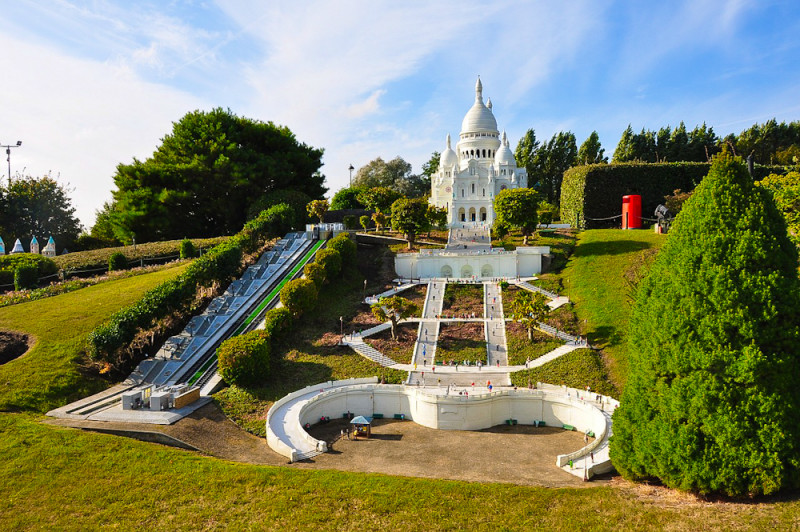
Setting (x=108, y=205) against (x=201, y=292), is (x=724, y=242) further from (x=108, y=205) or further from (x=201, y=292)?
(x=108, y=205)

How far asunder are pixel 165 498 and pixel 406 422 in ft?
50.0

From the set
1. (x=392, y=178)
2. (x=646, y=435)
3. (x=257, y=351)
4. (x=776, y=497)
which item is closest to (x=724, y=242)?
(x=646, y=435)

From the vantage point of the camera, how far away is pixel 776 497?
14.5 meters

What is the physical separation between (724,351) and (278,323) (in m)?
29.1

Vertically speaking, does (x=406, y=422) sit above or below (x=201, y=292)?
below

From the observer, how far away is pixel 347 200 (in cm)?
8794

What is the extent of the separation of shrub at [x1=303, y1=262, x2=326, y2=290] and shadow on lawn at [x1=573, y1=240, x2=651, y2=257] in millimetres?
25170

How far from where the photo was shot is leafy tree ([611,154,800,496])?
1432cm

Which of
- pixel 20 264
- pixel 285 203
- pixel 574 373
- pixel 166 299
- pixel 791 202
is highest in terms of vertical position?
pixel 285 203

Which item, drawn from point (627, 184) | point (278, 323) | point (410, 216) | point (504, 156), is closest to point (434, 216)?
point (410, 216)

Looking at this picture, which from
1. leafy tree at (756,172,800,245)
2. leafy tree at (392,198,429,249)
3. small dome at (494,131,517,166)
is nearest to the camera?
leafy tree at (756,172,800,245)

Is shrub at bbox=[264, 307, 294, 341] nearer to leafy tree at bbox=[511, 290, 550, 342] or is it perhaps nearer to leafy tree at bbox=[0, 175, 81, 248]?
leafy tree at bbox=[511, 290, 550, 342]

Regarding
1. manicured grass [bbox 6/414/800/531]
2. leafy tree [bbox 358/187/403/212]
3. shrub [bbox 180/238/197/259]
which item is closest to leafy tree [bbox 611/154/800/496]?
manicured grass [bbox 6/414/800/531]

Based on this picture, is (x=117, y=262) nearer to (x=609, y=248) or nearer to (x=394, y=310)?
(x=394, y=310)
